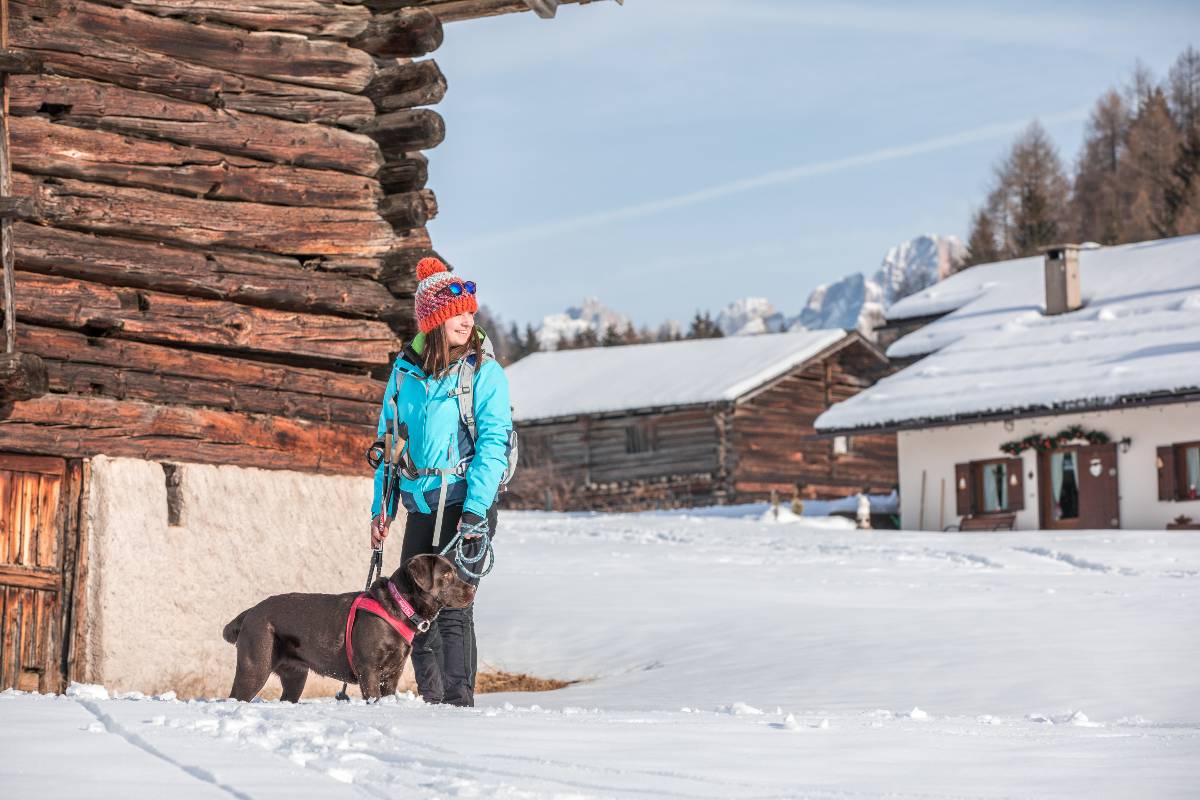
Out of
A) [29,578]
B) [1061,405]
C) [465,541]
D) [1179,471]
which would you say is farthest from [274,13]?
[1179,471]

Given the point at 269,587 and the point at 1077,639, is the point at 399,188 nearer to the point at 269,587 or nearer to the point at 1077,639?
the point at 269,587

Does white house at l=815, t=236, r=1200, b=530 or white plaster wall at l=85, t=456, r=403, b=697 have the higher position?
white house at l=815, t=236, r=1200, b=530

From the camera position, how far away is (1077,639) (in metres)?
10.6

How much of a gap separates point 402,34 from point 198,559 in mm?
3740

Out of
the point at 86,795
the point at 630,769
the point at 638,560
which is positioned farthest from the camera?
the point at 638,560

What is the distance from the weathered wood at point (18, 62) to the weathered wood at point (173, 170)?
0.28 m

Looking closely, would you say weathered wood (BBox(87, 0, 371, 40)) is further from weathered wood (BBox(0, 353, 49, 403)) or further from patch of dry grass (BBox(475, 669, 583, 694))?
patch of dry grass (BBox(475, 669, 583, 694))

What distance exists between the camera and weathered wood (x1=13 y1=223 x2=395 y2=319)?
905 cm

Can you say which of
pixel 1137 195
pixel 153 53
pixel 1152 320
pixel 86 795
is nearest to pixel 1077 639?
pixel 153 53

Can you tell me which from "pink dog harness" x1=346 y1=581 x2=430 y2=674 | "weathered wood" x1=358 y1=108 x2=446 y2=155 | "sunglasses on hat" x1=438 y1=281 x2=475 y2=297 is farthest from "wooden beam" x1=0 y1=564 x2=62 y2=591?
"weathered wood" x1=358 y1=108 x2=446 y2=155

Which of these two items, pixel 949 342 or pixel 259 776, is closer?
pixel 259 776

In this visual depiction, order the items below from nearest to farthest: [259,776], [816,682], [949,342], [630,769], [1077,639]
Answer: [259,776], [630,769], [816,682], [1077,639], [949,342]

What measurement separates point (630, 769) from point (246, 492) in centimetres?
537

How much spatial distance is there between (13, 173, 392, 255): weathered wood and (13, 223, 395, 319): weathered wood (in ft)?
0.26
